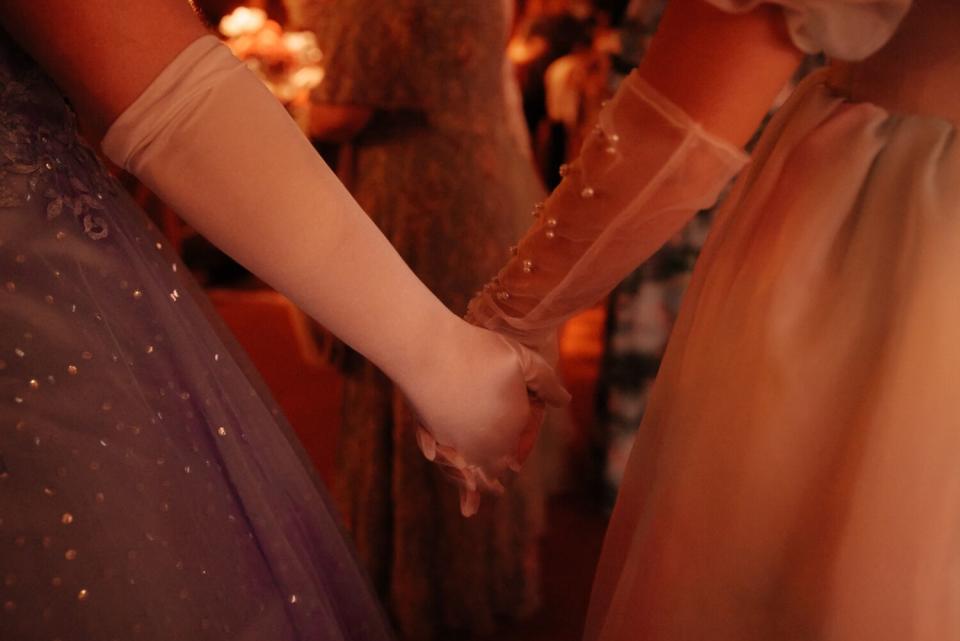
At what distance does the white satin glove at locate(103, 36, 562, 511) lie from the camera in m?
0.48

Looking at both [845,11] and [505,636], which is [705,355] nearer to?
[845,11]

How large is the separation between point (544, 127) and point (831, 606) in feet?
9.61

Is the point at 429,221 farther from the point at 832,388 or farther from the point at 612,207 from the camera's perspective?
the point at 832,388

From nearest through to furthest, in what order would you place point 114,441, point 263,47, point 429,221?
point 114,441 < point 429,221 < point 263,47

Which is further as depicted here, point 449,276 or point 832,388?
point 449,276

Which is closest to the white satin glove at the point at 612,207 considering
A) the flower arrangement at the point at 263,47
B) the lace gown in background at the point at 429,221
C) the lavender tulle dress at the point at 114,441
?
the lavender tulle dress at the point at 114,441

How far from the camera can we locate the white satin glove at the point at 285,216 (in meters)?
0.48

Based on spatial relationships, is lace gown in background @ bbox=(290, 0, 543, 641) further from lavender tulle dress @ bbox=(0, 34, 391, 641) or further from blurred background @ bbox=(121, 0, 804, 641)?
lavender tulle dress @ bbox=(0, 34, 391, 641)

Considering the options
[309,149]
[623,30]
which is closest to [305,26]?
[623,30]

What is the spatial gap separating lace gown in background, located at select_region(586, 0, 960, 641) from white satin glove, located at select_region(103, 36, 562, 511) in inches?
7.3

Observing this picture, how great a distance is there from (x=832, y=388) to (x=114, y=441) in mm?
460

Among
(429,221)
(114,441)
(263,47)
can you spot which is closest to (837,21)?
(114,441)

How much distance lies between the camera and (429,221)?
1.25 metres

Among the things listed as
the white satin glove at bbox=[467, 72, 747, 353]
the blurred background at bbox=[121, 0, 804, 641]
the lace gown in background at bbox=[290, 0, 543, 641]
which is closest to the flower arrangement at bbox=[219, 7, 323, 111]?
the blurred background at bbox=[121, 0, 804, 641]
